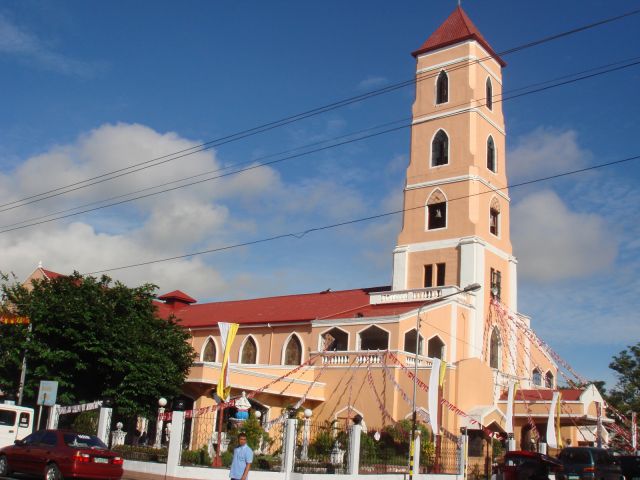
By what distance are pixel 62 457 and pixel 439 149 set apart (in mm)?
29397

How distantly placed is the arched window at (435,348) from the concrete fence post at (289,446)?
608 inches

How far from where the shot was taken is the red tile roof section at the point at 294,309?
130 ft

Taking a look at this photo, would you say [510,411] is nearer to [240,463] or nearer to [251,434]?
[251,434]

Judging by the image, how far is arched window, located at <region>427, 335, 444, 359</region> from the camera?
3700cm

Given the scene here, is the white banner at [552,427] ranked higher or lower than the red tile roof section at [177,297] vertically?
lower

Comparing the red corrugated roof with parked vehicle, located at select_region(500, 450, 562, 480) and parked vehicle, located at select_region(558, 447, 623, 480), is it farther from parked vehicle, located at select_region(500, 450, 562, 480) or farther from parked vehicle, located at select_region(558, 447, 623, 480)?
parked vehicle, located at select_region(500, 450, 562, 480)

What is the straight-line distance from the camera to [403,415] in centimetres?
3428

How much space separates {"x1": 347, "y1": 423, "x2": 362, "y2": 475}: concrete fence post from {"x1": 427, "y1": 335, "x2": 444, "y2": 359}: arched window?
43.9 ft

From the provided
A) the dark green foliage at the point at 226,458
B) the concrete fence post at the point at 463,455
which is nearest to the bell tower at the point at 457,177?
the concrete fence post at the point at 463,455

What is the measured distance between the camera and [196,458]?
24.1m

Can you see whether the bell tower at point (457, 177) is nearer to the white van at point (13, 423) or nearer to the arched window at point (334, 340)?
the arched window at point (334, 340)

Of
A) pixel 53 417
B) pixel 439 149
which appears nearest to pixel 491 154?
pixel 439 149

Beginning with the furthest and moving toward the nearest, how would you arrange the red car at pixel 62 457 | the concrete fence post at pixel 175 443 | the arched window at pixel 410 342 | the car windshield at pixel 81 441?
the arched window at pixel 410 342 < the concrete fence post at pixel 175 443 < the car windshield at pixel 81 441 < the red car at pixel 62 457

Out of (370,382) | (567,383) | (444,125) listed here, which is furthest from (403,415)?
(444,125)
